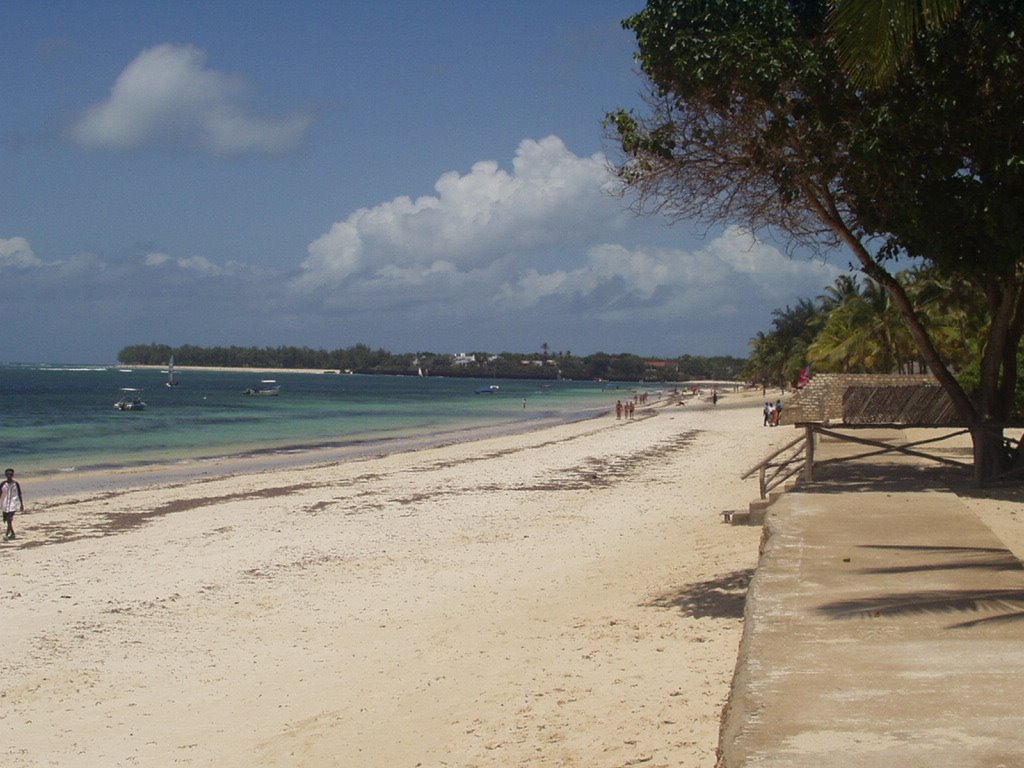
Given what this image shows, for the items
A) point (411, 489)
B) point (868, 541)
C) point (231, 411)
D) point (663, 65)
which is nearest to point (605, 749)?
point (868, 541)

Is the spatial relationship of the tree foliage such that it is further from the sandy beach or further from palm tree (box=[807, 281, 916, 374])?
palm tree (box=[807, 281, 916, 374])

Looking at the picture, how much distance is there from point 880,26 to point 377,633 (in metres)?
6.96

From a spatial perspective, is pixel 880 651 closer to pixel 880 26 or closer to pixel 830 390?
pixel 880 26

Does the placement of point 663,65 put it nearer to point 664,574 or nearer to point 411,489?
point 664,574

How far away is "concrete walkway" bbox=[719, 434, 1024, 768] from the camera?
13.5 feet

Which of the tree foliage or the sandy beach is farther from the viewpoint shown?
the tree foliage

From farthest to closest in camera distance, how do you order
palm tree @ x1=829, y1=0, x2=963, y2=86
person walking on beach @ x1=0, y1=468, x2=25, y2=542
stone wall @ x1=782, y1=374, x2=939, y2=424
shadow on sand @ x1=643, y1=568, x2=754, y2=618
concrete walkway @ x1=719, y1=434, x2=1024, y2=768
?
stone wall @ x1=782, y1=374, x2=939, y2=424, person walking on beach @ x1=0, y1=468, x2=25, y2=542, shadow on sand @ x1=643, y1=568, x2=754, y2=618, palm tree @ x1=829, y1=0, x2=963, y2=86, concrete walkway @ x1=719, y1=434, x2=1024, y2=768

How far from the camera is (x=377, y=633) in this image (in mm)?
9742

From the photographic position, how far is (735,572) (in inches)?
424

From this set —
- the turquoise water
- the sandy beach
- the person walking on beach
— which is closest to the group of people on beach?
the turquoise water

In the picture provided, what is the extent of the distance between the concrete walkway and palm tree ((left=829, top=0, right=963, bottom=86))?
4132 mm

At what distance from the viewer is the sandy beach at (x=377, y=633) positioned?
6.65 meters

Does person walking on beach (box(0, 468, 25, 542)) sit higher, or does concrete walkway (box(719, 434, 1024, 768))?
concrete walkway (box(719, 434, 1024, 768))

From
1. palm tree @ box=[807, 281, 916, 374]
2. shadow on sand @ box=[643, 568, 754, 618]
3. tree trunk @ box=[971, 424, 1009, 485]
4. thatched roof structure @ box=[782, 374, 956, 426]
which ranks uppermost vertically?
palm tree @ box=[807, 281, 916, 374]
